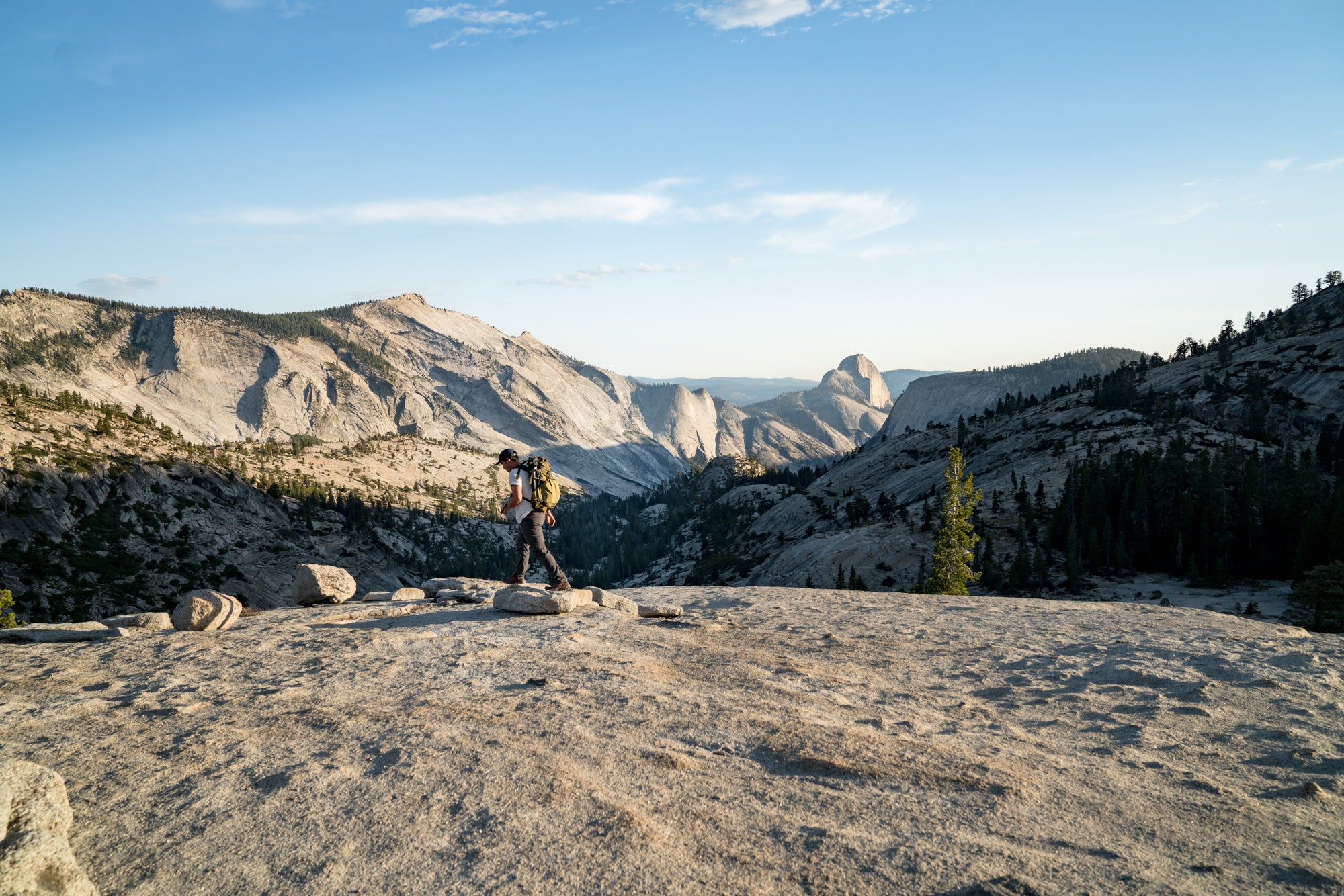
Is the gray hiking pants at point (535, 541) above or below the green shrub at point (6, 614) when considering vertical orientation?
above

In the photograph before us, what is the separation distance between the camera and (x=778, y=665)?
1308cm

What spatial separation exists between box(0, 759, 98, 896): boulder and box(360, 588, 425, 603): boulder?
45.0 feet

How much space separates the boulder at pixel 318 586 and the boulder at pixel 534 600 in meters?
5.87

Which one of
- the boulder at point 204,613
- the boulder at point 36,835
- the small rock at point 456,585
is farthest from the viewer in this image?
the small rock at point 456,585

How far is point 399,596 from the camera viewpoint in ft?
67.4

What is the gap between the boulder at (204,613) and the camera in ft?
51.4

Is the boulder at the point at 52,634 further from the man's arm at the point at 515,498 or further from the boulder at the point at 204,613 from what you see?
the man's arm at the point at 515,498

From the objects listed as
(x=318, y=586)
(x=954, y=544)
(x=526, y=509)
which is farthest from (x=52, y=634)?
(x=954, y=544)

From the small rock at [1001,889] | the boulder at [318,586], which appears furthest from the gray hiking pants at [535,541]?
the small rock at [1001,889]

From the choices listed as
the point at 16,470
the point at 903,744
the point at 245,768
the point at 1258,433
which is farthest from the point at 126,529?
the point at 1258,433

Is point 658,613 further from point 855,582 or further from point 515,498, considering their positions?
point 855,582

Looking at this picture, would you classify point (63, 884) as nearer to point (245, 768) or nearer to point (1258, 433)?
point (245, 768)

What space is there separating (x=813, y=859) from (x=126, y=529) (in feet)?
340

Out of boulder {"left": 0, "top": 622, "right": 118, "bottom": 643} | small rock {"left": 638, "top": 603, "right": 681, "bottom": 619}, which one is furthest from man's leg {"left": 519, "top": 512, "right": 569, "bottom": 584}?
boulder {"left": 0, "top": 622, "right": 118, "bottom": 643}
